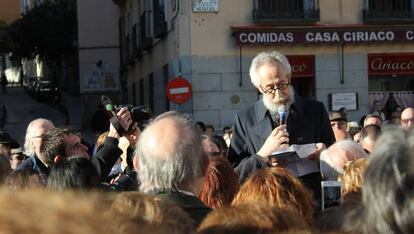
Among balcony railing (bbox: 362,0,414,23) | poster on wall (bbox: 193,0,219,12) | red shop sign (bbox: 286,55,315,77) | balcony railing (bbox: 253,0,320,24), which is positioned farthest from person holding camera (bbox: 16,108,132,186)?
balcony railing (bbox: 362,0,414,23)

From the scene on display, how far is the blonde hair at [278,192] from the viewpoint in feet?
10.5

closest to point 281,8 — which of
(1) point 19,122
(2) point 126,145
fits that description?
(2) point 126,145

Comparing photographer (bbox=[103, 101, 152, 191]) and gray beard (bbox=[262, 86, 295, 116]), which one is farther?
photographer (bbox=[103, 101, 152, 191])

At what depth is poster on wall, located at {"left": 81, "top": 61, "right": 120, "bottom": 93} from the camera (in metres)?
30.5

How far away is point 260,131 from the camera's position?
15.2ft

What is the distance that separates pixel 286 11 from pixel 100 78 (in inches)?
578

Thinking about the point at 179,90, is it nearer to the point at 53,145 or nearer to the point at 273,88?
the point at 53,145

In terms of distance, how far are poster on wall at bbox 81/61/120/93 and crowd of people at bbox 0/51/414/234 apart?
24.4 meters

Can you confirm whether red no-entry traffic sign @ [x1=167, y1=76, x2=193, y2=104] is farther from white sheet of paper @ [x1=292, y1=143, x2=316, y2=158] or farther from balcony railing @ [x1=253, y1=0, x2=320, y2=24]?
white sheet of paper @ [x1=292, y1=143, x2=316, y2=158]

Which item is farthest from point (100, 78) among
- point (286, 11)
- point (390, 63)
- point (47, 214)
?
point (47, 214)

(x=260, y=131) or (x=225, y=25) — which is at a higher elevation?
(x=225, y=25)

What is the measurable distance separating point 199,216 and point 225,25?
14451 mm

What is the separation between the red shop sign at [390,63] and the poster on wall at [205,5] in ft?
13.3

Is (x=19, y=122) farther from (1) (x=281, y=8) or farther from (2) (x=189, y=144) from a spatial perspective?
(2) (x=189, y=144)
